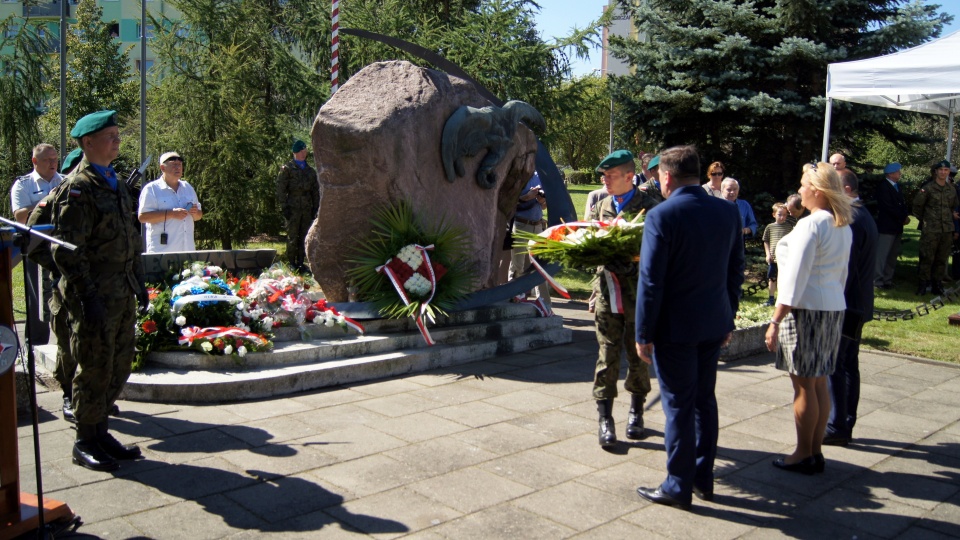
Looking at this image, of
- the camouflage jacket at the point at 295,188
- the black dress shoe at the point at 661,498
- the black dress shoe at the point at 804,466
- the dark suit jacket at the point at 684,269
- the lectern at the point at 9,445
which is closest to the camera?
the lectern at the point at 9,445

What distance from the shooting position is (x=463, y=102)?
8508mm

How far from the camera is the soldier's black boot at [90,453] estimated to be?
4688 mm

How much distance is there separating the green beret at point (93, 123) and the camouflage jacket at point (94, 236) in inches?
7.1

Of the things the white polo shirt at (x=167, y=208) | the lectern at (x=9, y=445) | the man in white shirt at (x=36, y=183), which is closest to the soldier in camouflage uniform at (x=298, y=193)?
the white polo shirt at (x=167, y=208)

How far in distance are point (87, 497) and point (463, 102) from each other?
216 inches

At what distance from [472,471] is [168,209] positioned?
4.80m

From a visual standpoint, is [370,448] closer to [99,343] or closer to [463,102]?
[99,343]

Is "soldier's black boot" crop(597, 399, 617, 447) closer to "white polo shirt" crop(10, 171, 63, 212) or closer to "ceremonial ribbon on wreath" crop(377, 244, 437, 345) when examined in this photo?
"ceremonial ribbon on wreath" crop(377, 244, 437, 345)

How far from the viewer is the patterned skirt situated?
193 inches

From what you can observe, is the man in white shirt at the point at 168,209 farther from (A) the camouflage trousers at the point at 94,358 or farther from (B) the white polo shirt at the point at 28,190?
(A) the camouflage trousers at the point at 94,358

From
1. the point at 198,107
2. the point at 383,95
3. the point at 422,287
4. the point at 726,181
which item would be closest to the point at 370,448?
the point at 422,287

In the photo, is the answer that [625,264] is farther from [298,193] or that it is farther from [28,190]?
[298,193]

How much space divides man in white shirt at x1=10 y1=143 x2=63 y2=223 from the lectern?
185 inches

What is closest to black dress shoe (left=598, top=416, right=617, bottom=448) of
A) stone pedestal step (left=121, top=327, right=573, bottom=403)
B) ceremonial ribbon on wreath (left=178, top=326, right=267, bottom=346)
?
stone pedestal step (left=121, top=327, right=573, bottom=403)
